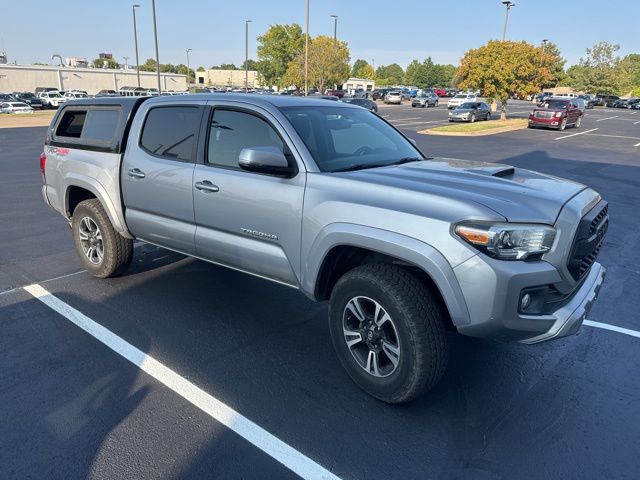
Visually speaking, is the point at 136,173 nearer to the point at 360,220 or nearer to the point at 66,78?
the point at 360,220

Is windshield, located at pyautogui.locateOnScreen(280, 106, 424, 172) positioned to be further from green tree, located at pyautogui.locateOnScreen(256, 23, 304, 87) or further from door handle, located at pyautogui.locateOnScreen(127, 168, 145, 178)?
green tree, located at pyautogui.locateOnScreen(256, 23, 304, 87)

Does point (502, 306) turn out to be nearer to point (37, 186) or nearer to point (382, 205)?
point (382, 205)

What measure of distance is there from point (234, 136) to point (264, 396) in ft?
6.58

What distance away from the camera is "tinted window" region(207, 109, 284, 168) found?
378cm

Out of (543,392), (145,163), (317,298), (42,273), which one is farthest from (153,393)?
(42,273)

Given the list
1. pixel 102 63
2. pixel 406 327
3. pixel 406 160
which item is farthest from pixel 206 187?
pixel 102 63

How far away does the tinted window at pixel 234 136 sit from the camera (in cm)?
378

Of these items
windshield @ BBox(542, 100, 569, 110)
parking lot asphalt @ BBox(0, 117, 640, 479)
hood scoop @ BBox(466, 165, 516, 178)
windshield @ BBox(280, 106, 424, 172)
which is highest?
windshield @ BBox(542, 100, 569, 110)

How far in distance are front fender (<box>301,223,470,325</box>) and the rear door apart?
1362 mm

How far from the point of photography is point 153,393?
3.23 meters

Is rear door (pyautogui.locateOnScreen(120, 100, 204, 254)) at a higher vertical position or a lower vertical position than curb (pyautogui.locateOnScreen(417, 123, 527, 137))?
higher

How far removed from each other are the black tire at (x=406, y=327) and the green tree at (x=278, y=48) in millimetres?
76267

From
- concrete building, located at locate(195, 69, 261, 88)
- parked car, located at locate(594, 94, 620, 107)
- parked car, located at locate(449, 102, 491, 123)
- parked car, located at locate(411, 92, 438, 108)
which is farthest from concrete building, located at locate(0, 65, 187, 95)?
parked car, located at locate(594, 94, 620, 107)

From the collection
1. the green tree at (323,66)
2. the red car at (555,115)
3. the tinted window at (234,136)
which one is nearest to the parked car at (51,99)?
the green tree at (323,66)
